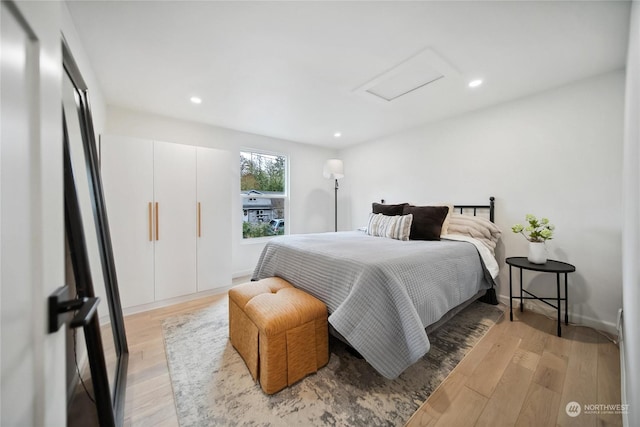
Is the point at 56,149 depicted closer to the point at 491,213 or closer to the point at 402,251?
the point at 402,251

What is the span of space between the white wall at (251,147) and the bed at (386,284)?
1484 mm

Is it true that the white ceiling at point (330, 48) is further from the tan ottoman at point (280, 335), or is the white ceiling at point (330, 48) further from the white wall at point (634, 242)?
the tan ottoman at point (280, 335)

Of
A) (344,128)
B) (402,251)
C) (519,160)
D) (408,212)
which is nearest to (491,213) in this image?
(519,160)

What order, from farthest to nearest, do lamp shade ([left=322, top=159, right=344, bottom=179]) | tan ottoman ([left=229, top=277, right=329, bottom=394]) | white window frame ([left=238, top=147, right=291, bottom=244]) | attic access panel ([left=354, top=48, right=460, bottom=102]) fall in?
lamp shade ([left=322, top=159, right=344, bottom=179])
white window frame ([left=238, top=147, right=291, bottom=244])
attic access panel ([left=354, top=48, right=460, bottom=102])
tan ottoman ([left=229, top=277, right=329, bottom=394])

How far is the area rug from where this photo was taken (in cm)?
129

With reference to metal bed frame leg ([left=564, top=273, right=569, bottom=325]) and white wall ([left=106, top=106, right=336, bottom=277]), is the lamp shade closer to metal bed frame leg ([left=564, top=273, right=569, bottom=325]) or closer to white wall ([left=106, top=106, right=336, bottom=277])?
white wall ([left=106, top=106, right=336, bottom=277])

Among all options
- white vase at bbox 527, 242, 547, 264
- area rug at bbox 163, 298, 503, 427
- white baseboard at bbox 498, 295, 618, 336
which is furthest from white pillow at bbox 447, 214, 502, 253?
area rug at bbox 163, 298, 503, 427

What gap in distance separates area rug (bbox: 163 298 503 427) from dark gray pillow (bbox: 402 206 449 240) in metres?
1.01

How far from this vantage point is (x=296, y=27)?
161cm

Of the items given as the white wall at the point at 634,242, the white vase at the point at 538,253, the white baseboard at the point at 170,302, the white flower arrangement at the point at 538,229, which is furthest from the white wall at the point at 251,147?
the white wall at the point at 634,242

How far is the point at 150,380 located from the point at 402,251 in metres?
2.04

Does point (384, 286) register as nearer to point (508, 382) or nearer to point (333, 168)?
point (508, 382)

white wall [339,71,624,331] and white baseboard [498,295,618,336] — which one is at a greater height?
white wall [339,71,624,331]

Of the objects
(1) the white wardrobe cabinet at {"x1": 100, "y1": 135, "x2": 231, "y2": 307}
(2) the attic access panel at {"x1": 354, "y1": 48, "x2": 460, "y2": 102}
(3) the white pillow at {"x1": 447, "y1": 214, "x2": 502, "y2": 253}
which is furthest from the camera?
(3) the white pillow at {"x1": 447, "y1": 214, "x2": 502, "y2": 253}
